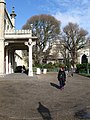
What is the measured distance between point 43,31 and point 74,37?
1197 cm

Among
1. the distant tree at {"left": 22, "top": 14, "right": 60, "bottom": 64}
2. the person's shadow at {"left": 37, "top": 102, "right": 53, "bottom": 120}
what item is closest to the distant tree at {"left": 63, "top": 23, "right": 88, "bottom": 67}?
the distant tree at {"left": 22, "top": 14, "right": 60, "bottom": 64}

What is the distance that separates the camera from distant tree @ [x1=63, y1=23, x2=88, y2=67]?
203 feet

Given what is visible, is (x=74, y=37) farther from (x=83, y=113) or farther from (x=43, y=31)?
(x=83, y=113)

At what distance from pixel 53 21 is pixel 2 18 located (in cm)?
2830

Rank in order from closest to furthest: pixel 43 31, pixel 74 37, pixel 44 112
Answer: pixel 44 112, pixel 43 31, pixel 74 37

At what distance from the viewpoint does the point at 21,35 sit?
27953mm

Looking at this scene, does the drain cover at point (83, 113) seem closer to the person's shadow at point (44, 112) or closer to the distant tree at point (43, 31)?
the person's shadow at point (44, 112)

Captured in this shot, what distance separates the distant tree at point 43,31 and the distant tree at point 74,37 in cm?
712

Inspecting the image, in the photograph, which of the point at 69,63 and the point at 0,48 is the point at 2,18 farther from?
the point at 69,63

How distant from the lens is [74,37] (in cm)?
6234

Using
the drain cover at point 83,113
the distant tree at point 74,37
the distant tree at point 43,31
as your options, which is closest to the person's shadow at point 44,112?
the drain cover at point 83,113

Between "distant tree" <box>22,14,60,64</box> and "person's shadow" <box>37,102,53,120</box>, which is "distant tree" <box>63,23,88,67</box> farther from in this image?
"person's shadow" <box>37,102,53,120</box>

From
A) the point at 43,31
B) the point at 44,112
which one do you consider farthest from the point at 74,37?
the point at 44,112

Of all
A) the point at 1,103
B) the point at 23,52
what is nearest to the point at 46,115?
the point at 1,103
